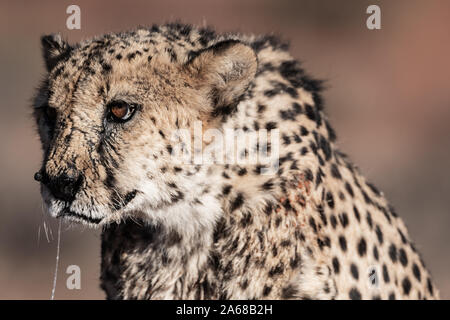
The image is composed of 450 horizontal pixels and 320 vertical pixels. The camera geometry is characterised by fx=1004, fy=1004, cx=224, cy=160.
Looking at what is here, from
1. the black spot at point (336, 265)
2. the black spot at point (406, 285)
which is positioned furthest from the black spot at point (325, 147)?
the black spot at point (406, 285)

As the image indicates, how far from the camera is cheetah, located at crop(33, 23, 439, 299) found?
4.38 meters

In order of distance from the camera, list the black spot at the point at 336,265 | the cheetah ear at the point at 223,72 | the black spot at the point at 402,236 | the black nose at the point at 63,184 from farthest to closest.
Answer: the black spot at the point at 402,236, the black spot at the point at 336,265, the cheetah ear at the point at 223,72, the black nose at the point at 63,184

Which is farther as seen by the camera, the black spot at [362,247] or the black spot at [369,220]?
the black spot at [369,220]

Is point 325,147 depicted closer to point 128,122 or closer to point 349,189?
point 349,189

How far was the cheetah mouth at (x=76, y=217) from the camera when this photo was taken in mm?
4352

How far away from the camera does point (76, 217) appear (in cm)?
438

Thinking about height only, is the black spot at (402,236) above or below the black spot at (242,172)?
below

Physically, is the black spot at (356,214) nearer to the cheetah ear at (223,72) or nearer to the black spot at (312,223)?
the black spot at (312,223)

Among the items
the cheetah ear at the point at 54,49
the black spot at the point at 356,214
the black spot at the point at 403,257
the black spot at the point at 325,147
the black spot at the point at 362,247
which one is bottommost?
the black spot at the point at 403,257

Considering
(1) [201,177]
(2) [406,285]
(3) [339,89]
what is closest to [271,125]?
(1) [201,177]

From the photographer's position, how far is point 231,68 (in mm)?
4504
